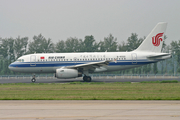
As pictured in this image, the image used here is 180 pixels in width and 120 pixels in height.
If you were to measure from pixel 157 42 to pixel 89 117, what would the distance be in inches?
1162

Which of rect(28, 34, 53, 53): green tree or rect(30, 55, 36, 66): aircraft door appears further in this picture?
rect(28, 34, 53, 53): green tree

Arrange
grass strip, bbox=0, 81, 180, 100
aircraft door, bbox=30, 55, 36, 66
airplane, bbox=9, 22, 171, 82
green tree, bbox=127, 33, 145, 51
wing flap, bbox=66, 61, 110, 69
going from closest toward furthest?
grass strip, bbox=0, 81, 180, 100 < wing flap, bbox=66, 61, 110, 69 < airplane, bbox=9, 22, 171, 82 < aircraft door, bbox=30, 55, 36, 66 < green tree, bbox=127, 33, 145, 51

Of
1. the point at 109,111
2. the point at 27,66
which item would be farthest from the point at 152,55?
the point at 109,111

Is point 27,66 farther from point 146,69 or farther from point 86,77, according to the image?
point 146,69

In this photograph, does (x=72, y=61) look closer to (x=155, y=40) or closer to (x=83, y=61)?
(x=83, y=61)

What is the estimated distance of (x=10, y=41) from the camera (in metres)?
78.6

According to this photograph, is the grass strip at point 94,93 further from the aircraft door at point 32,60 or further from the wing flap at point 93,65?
the aircraft door at point 32,60

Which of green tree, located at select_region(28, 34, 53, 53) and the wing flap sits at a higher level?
green tree, located at select_region(28, 34, 53, 53)

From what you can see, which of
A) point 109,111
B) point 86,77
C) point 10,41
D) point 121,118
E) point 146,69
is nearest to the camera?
point 121,118

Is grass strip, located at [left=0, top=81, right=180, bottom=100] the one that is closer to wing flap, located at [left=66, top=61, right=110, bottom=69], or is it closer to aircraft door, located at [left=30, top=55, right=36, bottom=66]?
wing flap, located at [left=66, top=61, right=110, bottom=69]

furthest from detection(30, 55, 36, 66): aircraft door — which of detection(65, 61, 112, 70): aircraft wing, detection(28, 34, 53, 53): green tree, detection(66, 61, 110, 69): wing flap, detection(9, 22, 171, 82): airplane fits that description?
detection(28, 34, 53, 53): green tree

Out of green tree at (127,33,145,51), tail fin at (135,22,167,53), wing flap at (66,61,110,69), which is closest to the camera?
wing flap at (66,61,110,69)

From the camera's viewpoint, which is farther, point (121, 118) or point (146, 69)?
point (146, 69)

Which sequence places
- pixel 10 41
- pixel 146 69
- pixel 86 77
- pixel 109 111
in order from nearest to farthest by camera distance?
1. pixel 109 111
2. pixel 86 77
3. pixel 146 69
4. pixel 10 41
